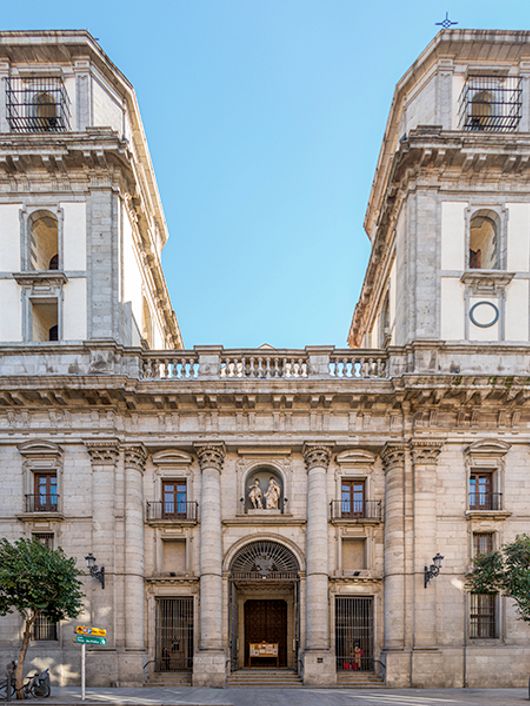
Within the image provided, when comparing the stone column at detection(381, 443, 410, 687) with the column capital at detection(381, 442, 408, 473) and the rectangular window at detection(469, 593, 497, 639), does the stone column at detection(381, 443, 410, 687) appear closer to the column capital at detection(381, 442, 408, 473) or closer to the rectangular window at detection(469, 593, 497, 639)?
the column capital at detection(381, 442, 408, 473)

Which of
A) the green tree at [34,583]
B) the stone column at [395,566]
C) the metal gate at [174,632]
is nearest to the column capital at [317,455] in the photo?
the stone column at [395,566]

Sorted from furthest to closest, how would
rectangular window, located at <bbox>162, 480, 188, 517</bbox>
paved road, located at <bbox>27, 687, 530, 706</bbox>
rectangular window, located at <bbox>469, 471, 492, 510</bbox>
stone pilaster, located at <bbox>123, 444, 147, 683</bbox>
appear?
1. rectangular window, located at <bbox>162, 480, 188, 517</bbox>
2. rectangular window, located at <bbox>469, 471, 492, 510</bbox>
3. stone pilaster, located at <bbox>123, 444, 147, 683</bbox>
4. paved road, located at <bbox>27, 687, 530, 706</bbox>

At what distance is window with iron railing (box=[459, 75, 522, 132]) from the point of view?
26.4 m

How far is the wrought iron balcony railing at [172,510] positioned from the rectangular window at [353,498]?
5675mm

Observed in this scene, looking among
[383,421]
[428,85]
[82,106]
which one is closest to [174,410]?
[383,421]

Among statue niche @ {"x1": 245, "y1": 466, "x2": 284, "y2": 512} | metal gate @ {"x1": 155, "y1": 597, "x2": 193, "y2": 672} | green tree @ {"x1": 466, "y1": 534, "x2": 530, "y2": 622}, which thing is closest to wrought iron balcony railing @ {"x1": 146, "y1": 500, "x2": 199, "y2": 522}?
statue niche @ {"x1": 245, "y1": 466, "x2": 284, "y2": 512}

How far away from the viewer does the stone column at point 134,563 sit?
76.2 ft

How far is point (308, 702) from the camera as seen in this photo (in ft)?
64.9

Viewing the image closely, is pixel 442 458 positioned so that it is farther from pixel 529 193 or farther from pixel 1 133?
pixel 1 133

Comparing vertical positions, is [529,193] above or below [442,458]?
above

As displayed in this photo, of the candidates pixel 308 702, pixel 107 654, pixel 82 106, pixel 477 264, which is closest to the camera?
pixel 308 702

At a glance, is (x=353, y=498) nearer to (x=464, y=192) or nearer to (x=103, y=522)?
(x=103, y=522)

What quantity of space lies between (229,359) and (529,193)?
13.7 metres

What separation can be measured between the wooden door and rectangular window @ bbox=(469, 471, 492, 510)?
8.69m
